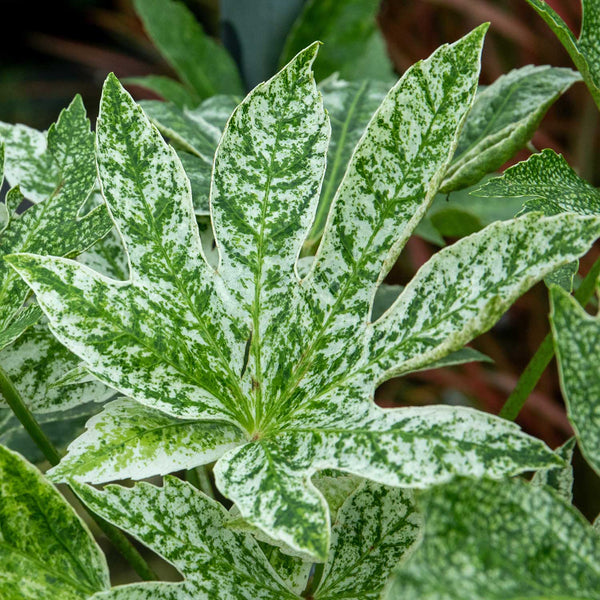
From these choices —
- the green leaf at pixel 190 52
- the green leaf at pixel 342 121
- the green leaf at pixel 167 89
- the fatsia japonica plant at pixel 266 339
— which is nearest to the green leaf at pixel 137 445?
the fatsia japonica plant at pixel 266 339

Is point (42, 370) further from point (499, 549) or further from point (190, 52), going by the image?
point (190, 52)

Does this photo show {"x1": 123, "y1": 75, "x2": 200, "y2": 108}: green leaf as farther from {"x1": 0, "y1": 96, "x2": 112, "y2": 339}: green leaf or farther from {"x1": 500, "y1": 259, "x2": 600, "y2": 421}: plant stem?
{"x1": 500, "y1": 259, "x2": 600, "y2": 421}: plant stem

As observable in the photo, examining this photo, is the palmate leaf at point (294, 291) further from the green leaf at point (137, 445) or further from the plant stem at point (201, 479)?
the plant stem at point (201, 479)

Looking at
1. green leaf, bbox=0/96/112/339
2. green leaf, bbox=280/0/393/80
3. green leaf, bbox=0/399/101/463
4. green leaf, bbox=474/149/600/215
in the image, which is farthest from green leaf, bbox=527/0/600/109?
green leaf, bbox=280/0/393/80

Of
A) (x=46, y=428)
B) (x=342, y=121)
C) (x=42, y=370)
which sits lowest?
(x=46, y=428)

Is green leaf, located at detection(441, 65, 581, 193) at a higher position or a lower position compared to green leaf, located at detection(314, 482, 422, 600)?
higher

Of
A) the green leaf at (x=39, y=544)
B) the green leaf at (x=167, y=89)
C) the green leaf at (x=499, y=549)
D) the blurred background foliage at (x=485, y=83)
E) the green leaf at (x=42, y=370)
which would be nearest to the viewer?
the green leaf at (x=499, y=549)

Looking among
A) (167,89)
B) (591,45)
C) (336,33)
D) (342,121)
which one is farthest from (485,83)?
(591,45)
